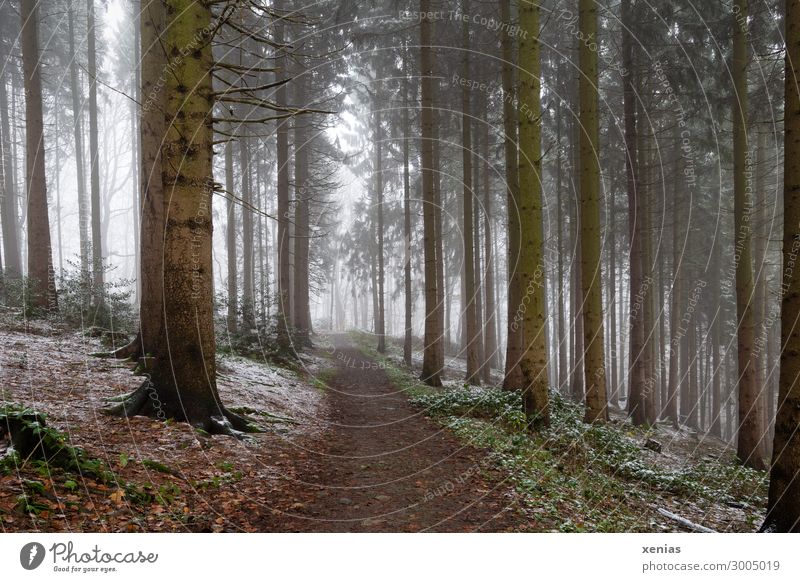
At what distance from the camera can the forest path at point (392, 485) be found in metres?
5.22

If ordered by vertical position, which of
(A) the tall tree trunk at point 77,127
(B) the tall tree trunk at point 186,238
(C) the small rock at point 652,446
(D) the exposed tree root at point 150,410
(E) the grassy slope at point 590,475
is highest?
(A) the tall tree trunk at point 77,127

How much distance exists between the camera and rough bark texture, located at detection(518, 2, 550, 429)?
9195 mm

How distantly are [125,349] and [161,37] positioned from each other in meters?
6.23

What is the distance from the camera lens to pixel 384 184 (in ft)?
104

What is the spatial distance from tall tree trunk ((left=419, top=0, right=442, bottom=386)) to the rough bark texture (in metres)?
5.73

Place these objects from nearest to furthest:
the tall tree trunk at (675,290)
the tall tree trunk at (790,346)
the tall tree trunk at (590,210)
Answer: the tall tree trunk at (790,346)
the tall tree trunk at (590,210)
the tall tree trunk at (675,290)

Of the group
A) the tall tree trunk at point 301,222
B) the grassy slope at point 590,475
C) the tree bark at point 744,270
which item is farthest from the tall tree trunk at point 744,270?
the tall tree trunk at point 301,222

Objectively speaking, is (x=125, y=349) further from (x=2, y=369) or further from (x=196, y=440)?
(x=196, y=440)

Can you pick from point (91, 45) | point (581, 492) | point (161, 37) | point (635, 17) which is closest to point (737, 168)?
point (635, 17)

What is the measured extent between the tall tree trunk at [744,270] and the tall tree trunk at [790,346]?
6.41m

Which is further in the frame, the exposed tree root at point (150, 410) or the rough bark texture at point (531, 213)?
the rough bark texture at point (531, 213)

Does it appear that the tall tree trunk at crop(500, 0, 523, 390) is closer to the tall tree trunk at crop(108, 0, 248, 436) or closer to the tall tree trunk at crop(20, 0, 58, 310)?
the tall tree trunk at crop(108, 0, 248, 436)

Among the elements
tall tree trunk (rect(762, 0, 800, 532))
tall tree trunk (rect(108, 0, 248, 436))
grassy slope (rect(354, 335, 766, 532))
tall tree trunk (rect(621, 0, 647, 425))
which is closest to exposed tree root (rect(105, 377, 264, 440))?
tall tree trunk (rect(108, 0, 248, 436))

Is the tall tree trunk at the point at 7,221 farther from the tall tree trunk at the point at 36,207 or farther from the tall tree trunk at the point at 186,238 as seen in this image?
the tall tree trunk at the point at 186,238
